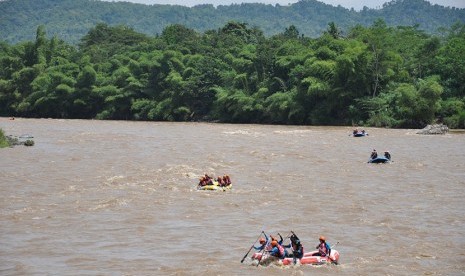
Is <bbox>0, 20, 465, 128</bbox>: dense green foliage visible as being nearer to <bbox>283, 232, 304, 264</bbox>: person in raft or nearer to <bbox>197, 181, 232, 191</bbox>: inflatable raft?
<bbox>197, 181, 232, 191</bbox>: inflatable raft

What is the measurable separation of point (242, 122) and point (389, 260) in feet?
177

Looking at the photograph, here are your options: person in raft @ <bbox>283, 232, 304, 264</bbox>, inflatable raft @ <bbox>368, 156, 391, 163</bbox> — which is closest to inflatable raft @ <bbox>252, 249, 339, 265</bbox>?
person in raft @ <bbox>283, 232, 304, 264</bbox>

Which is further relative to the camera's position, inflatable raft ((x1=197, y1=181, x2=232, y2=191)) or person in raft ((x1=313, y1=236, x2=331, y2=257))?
inflatable raft ((x1=197, y1=181, x2=232, y2=191))

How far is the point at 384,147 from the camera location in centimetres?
4334

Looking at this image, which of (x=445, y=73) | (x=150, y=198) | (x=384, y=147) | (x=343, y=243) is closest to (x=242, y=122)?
(x=445, y=73)

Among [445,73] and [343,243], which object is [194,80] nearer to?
[445,73]

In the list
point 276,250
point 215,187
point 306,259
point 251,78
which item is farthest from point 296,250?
point 251,78

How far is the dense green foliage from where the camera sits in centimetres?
6194

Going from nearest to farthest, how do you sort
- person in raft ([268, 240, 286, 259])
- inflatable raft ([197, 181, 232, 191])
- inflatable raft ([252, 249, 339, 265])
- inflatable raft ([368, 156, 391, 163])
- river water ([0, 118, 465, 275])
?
inflatable raft ([252, 249, 339, 265])
river water ([0, 118, 465, 275])
person in raft ([268, 240, 286, 259])
inflatable raft ([197, 181, 232, 191])
inflatable raft ([368, 156, 391, 163])

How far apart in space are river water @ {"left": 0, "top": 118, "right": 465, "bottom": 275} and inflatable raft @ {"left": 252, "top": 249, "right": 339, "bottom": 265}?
213mm

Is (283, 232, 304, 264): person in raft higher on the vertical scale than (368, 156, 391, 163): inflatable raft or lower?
lower

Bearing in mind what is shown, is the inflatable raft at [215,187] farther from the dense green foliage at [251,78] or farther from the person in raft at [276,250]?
the dense green foliage at [251,78]

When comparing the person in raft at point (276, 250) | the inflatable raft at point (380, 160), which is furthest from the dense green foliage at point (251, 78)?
the person in raft at point (276, 250)

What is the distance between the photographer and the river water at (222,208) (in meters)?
17.9
